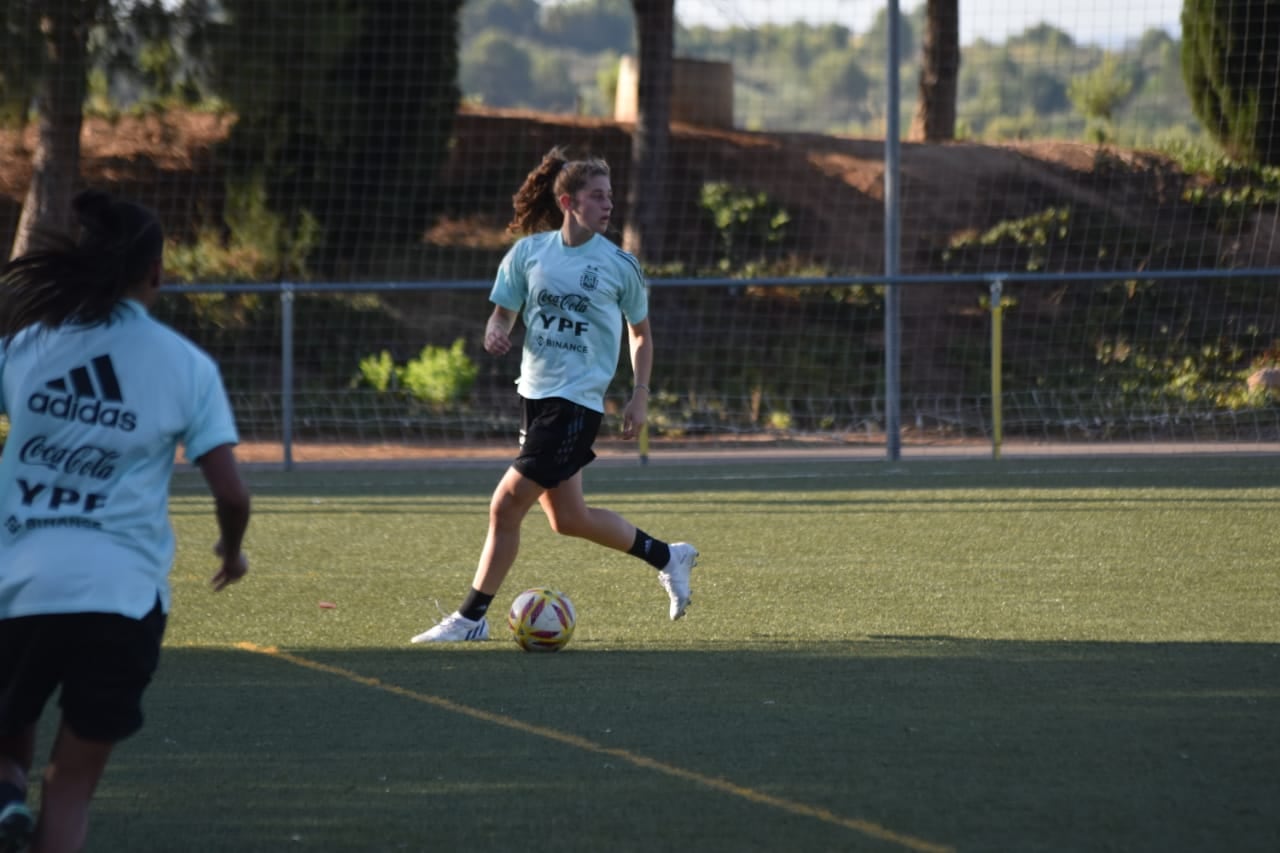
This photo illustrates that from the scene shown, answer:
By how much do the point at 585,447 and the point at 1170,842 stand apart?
307 cm

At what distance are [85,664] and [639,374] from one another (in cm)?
346

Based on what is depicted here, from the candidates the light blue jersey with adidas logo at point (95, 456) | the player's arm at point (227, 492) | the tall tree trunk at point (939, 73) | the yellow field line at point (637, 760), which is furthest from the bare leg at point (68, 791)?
the tall tree trunk at point (939, 73)

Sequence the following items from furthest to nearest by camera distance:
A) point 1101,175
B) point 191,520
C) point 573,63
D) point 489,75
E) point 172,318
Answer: point 573,63 → point 489,75 → point 1101,175 → point 172,318 → point 191,520

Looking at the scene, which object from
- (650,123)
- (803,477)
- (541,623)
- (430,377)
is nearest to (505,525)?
(541,623)

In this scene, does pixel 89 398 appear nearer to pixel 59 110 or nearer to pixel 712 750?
pixel 712 750

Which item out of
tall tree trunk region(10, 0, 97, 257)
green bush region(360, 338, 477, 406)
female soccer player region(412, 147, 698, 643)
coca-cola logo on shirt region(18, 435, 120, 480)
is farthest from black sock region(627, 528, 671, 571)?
tall tree trunk region(10, 0, 97, 257)

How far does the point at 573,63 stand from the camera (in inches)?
5556

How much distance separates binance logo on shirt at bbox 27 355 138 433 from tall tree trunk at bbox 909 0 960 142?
23124mm

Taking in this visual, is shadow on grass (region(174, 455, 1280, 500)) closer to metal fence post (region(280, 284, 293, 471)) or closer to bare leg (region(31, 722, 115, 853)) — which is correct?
metal fence post (region(280, 284, 293, 471))

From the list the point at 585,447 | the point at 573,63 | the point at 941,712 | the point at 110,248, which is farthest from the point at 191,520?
the point at 573,63

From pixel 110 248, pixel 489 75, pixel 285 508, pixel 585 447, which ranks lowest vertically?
pixel 285 508

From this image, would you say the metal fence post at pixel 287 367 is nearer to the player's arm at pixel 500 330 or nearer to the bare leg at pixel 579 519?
the player's arm at pixel 500 330

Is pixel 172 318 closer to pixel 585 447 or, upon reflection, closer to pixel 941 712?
pixel 585 447

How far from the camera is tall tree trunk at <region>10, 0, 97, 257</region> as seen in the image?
62.7ft
